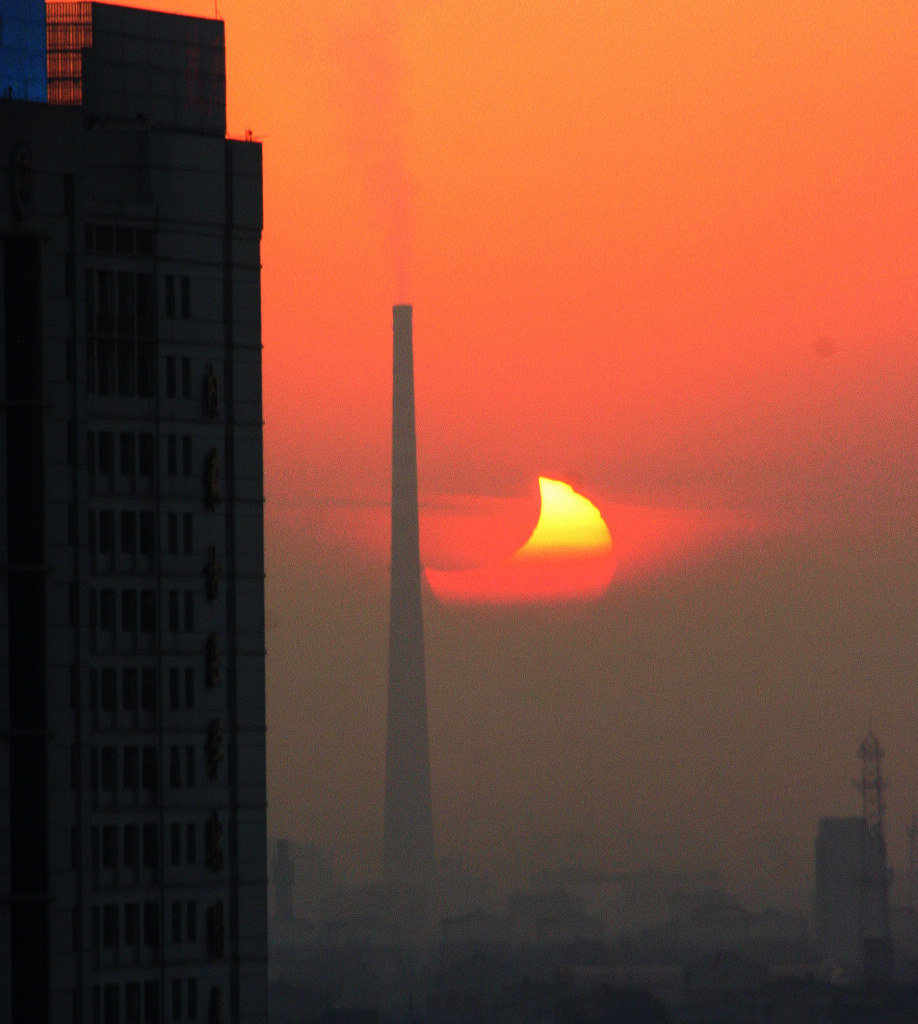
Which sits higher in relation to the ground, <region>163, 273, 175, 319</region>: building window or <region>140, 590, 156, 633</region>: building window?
<region>163, 273, 175, 319</region>: building window

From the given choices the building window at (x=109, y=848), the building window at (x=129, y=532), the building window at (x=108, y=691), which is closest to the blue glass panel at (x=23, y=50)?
the building window at (x=129, y=532)

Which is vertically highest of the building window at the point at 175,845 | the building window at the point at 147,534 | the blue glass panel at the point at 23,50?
the blue glass panel at the point at 23,50

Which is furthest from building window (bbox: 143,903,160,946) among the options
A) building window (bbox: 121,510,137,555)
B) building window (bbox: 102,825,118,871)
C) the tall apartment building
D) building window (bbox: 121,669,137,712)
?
building window (bbox: 121,510,137,555)

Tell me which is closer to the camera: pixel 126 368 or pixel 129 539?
pixel 129 539

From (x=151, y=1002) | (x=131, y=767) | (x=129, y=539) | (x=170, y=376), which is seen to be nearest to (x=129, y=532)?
(x=129, y=539)

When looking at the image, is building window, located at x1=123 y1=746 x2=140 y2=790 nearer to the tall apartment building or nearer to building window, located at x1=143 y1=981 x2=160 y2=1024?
the tall apartment building

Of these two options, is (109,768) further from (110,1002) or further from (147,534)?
(147,534)

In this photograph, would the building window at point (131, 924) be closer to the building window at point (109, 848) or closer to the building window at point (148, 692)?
the building window at point (109, 848)

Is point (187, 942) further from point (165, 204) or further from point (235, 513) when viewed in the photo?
point (165, 204)
